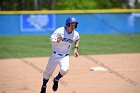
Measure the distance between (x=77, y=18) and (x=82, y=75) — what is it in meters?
17.3

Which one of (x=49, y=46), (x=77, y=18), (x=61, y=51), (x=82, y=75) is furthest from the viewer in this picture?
(x=77, y=18)

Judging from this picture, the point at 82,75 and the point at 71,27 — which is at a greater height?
the point at 71,27

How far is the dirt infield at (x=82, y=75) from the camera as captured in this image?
10.9 metres

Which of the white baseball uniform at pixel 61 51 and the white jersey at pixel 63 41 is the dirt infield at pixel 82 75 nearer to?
the white baseball uniform at pixel 61 51

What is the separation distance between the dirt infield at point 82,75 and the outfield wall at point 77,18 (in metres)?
11.9

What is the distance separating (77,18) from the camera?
30.4 metres

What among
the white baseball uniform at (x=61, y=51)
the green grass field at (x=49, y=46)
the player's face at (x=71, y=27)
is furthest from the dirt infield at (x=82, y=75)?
the green grass field at (x=49, y=46)

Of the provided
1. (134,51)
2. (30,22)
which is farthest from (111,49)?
(30,22)

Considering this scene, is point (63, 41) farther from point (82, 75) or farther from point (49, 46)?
point (49, 46)

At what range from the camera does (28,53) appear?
19.6 metres

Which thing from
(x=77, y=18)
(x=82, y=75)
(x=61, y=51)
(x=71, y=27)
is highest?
(x=71, y=27)

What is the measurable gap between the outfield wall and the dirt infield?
1193 cm

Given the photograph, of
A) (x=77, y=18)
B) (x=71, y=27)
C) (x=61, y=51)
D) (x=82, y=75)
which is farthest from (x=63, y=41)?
(x=77, y=18)

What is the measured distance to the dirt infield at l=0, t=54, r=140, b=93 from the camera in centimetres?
1088
